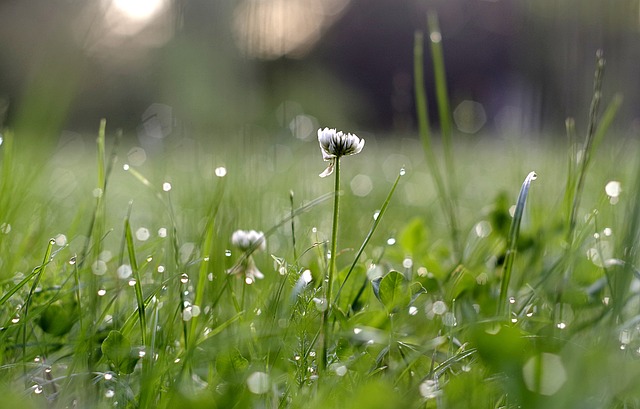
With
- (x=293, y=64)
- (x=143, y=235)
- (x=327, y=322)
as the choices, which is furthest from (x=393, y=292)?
(x=293, y=64)

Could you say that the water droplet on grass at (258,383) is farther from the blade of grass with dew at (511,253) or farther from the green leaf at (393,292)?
the blade of grass with dew at (511,253)

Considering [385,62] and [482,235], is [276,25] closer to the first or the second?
[482,235]

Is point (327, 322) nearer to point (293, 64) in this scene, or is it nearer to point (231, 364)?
point (231, 364)

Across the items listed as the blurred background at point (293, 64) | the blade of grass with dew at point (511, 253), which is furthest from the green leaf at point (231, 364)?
the blurred background at point (293, 64)

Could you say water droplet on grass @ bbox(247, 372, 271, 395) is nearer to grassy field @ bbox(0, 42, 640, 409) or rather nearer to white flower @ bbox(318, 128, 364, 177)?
grassy field @ bbox(0, 42, 640, 409)

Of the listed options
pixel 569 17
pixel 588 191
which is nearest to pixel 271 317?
pixel 569 17
